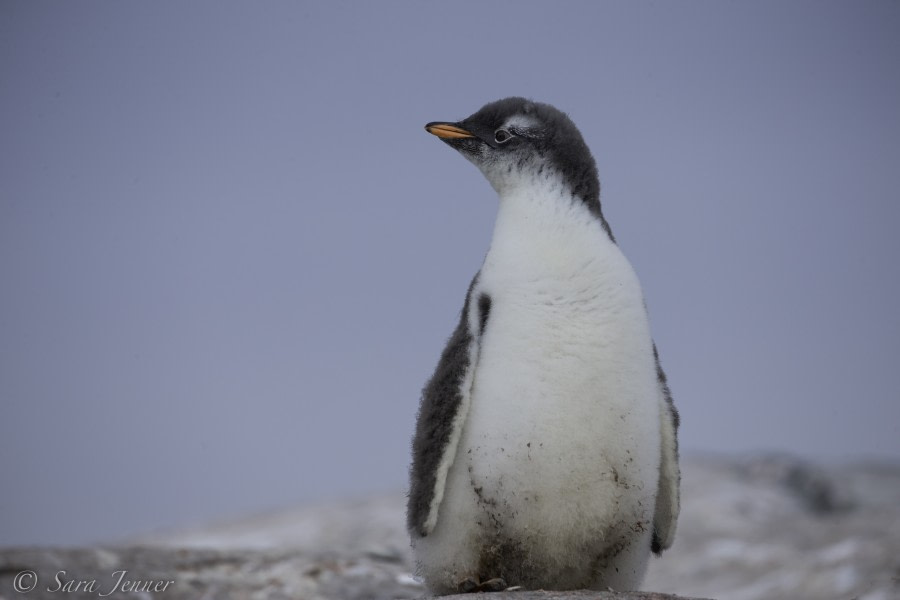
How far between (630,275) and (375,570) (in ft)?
10.0

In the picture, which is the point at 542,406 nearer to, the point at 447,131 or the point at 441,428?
the point at 441,428

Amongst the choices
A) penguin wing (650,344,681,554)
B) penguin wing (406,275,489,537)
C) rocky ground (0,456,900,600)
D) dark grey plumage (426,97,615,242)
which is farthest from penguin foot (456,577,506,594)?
dark grey plumage (426,97,615,242)

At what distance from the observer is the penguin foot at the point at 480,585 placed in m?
3.38

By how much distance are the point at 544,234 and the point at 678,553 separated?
4.99m

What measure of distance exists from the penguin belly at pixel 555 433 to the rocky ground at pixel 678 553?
8.9 inches

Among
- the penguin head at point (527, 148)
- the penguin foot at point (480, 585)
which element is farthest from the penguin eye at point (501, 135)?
the penguin foot at point (480, 585)

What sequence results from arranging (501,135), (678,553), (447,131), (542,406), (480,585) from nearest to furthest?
(542,406), (480,585), (501,135), (447,131), (678,553)

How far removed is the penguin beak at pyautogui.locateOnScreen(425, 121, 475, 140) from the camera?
3.66 metres

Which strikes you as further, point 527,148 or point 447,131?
point 447,131

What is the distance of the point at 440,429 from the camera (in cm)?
329

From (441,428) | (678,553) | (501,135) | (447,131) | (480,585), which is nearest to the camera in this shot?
(441,428)

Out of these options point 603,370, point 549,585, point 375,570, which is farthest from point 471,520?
point 375,570

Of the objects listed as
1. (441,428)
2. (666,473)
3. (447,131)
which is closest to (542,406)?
(441,428)

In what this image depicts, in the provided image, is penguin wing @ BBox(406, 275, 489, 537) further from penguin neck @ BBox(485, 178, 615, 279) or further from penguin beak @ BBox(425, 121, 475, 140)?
penguin beak @ BBox(425, 121, 475, 140)
